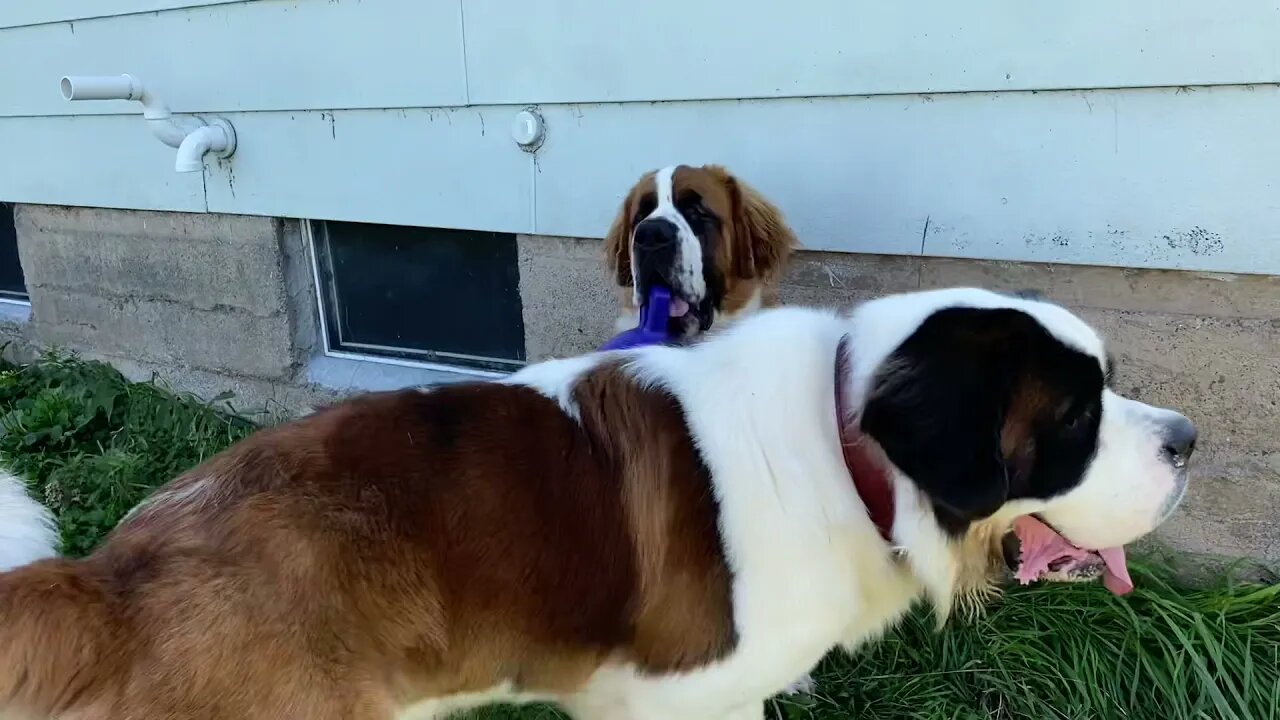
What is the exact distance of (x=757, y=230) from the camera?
391cm

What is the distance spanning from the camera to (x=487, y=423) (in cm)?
215

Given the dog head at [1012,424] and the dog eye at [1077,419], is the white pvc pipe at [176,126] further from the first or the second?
the dog eye at [1077,419]

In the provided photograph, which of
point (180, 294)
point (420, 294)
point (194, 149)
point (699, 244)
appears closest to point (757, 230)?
point (699, 244)

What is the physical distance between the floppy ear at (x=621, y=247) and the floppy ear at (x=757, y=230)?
0.48 meters

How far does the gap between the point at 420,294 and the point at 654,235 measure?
2.10 metres

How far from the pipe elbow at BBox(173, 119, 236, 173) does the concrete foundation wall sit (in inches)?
18.0

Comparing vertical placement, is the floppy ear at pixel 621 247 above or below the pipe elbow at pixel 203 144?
below

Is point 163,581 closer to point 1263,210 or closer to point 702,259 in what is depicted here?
point 702,259

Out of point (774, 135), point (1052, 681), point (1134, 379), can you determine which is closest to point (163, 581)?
point (1052, 681)

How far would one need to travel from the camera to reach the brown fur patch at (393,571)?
1.74 metres

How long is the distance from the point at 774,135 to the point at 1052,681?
8.06 ft

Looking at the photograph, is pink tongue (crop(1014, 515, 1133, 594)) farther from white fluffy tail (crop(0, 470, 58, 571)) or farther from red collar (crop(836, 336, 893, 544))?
white fluffy tail (crop(0, 470, 58, 571))

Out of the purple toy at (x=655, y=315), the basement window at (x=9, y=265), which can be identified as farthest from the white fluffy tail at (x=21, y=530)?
the basement window at (x=9, y=265)

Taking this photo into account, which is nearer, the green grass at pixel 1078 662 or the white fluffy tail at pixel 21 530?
the white fluffy tail at pixel 21 530
